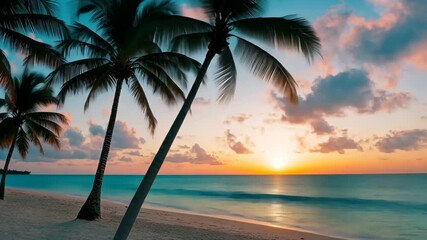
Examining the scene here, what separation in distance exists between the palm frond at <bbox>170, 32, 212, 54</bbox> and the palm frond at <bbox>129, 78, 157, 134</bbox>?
13.3 feet

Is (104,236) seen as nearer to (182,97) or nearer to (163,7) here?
(182,97)

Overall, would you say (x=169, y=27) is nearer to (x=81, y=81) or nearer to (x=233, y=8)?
(x=233, y=8)

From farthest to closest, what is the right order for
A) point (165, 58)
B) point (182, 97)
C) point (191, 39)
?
point (182, 97) → point (165, 58) → point (191, 39)

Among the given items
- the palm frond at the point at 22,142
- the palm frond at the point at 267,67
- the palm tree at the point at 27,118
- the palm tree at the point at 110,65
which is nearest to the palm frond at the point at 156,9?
the palm tree at the point at 110,65

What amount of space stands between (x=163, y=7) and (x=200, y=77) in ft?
11.1

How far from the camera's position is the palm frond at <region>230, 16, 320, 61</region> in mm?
8477

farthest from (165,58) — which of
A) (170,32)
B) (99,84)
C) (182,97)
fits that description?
(170,32)

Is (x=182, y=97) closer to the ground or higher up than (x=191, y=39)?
closer to the ground

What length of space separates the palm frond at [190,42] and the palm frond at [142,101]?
406 centimetres

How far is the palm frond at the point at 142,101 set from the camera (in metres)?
13.6

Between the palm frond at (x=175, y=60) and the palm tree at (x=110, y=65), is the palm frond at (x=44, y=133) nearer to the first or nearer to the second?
the palm tree at (x=110, y=65)

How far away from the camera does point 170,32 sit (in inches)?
345

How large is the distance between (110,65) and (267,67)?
20.4 feet

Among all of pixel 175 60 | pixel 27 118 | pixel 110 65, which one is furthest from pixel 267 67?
pixel 27 118
